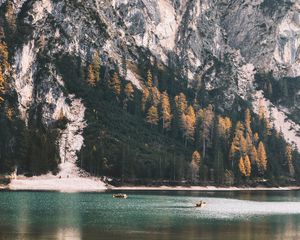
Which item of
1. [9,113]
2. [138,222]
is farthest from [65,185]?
[138,222]

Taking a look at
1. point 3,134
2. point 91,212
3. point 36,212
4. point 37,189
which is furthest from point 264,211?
point 3,134

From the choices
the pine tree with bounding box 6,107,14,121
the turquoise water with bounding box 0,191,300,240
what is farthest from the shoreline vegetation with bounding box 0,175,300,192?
the turquoise water with bounding box 0,191,300,240

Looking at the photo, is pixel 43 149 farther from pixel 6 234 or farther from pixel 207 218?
pixel 6 234

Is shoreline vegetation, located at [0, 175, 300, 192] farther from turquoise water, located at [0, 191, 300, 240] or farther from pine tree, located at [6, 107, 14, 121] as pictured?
turquoise water, located at [0, 191, 300, 240]

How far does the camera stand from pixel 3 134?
18875 centimetres

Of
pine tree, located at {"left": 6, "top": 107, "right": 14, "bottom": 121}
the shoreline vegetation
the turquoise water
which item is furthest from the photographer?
pine tree, located at {"left": 6, "top": 107, "right": 14, "bottom": 121}

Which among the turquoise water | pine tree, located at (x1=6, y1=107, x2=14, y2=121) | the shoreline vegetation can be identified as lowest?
the turquoise water

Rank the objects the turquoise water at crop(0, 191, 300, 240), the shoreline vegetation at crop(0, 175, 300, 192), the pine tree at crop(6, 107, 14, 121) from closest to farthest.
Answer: the turquoise water at crop(0, 191, 300, 240)
the shoreline vegetation at crop(0, 175, 300, 192)
the pine tree at crop(6, 107, 14, 121)

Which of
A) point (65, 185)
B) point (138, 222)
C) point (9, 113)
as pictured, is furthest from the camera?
point (9, 113)

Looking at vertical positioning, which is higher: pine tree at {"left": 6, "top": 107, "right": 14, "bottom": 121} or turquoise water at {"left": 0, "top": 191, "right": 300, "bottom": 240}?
pine tree at {"left": 6, "top": 107, "right": 14, "bottom": 121}

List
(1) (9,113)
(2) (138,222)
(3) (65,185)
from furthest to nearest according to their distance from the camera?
(1) (9,113), (3) (65,185), (2) (138,222)

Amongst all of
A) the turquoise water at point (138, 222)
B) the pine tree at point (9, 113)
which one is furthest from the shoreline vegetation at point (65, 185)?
the turquoise water at point (138, 222)

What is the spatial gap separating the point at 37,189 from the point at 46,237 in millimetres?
108329

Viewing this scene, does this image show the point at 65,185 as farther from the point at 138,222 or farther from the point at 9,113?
the point at 138,222
